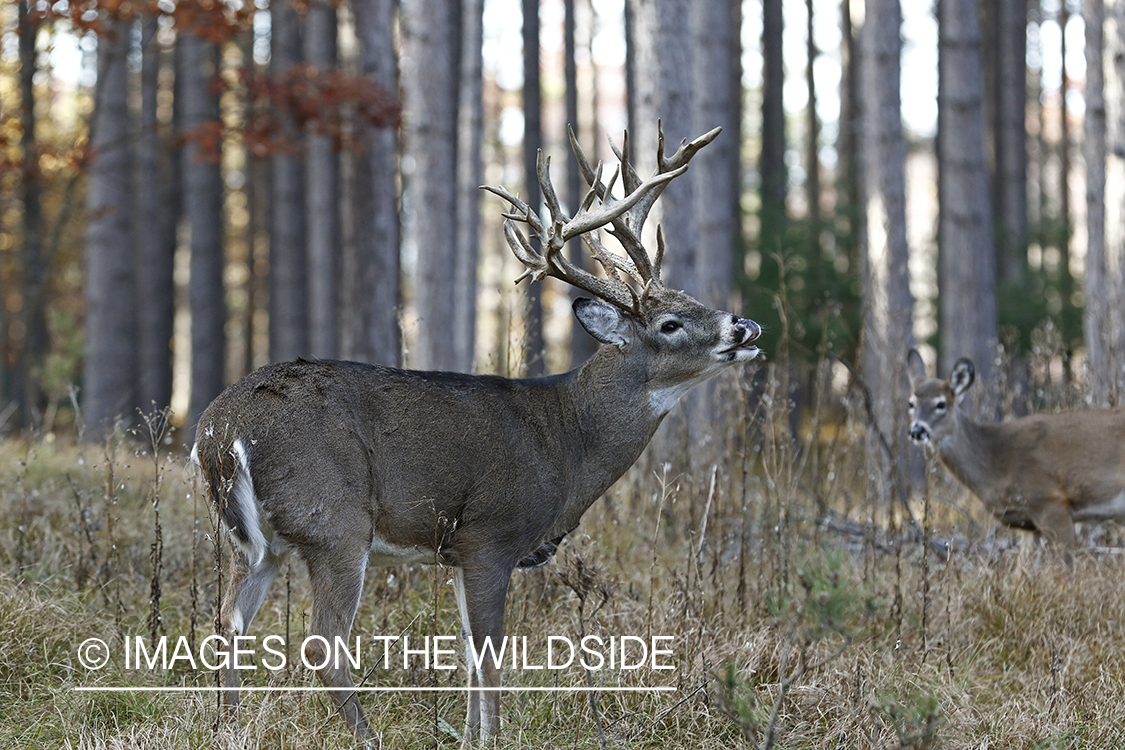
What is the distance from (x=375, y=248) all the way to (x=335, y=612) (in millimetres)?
7505

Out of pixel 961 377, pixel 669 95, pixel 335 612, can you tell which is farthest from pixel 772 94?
pixel 335 612

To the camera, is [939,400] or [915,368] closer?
[939,400]

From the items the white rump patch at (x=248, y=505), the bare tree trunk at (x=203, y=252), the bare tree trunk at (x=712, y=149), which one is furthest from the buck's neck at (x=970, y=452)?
the bare tree trunk at (x=203, y=252)

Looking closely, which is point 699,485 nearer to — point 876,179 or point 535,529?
point 535,529

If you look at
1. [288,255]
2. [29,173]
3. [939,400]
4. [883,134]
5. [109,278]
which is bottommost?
[939,400]

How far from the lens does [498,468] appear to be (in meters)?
3.91

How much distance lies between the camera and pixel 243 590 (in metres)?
3.85

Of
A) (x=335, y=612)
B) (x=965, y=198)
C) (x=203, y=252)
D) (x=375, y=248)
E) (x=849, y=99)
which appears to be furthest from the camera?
(x=849, y=99)

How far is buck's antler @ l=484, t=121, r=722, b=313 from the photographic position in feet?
14.0

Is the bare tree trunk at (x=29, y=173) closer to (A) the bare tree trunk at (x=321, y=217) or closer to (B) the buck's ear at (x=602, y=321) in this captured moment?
(A) the bare tree trunk at (x=321, y=217)

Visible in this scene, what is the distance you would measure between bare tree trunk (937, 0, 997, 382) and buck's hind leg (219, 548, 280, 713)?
8799 millimetres

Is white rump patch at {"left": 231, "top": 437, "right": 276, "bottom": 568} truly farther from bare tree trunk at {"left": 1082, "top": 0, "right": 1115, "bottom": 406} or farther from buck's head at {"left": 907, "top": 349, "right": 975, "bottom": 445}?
bare tree trunk at {"left": 1082, "top": 0, "right": 1115, "bottom": 406}

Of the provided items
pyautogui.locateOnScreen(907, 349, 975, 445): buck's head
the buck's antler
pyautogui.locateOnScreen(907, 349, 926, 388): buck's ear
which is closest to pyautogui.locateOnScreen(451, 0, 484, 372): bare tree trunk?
pyautogui.locateOnScreen(907, 349, 926, 388): buck's ear

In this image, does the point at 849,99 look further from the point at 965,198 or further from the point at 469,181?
the point at 965,198
